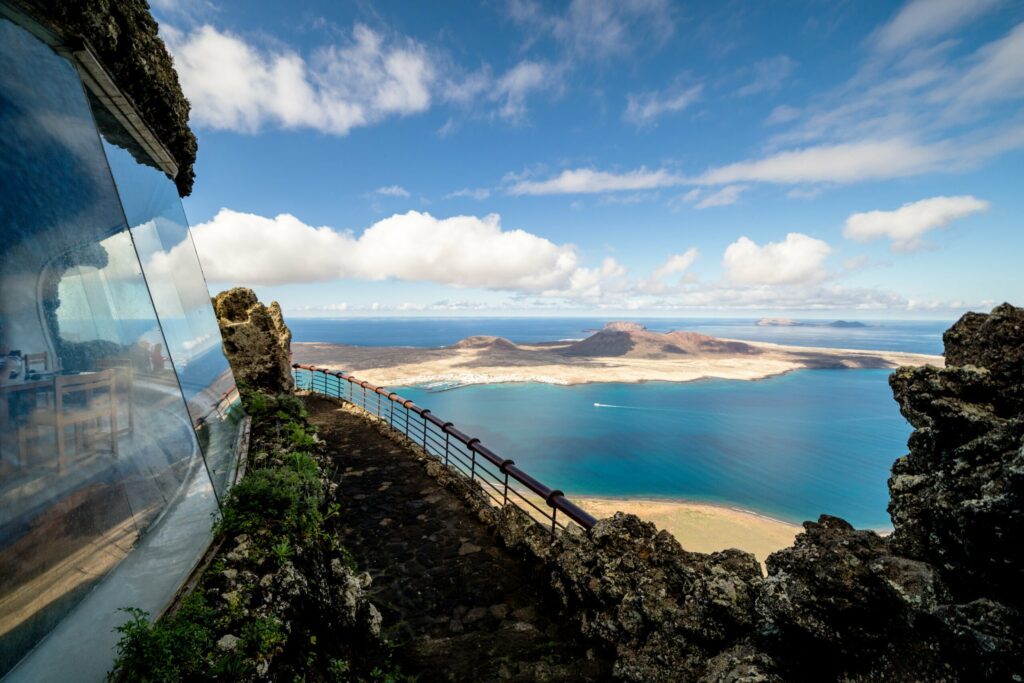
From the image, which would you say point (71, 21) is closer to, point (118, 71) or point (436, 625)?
point (118, 71)

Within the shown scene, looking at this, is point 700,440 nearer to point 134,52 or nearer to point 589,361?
point 589,361

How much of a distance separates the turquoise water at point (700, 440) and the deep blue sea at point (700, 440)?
0.25 m

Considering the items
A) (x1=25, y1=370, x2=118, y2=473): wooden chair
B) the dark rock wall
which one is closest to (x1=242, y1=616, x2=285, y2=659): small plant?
(x1=25, y1=370, x2=118, y2=473): wooden chair

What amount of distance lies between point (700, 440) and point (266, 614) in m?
84.4

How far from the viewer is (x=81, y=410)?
300 centimetres

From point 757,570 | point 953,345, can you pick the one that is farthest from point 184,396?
point 953,345

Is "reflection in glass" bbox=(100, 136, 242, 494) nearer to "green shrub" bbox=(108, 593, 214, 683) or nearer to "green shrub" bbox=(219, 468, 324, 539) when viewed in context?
"green shrub" bbox=(219, 468, 324, 539)

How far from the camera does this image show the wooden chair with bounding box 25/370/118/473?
8.91 ft

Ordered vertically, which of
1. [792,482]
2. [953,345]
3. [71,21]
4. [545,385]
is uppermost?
[71,21]

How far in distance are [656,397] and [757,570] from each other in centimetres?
10738

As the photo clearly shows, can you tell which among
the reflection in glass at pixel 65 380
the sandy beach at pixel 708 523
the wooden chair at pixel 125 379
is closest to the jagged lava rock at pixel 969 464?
the reflection in glass at pixel 65 380

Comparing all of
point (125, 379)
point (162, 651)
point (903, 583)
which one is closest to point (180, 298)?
point (125, 379)

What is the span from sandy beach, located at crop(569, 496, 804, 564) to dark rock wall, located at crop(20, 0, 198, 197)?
3928 centimetres

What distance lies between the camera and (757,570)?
356cm
